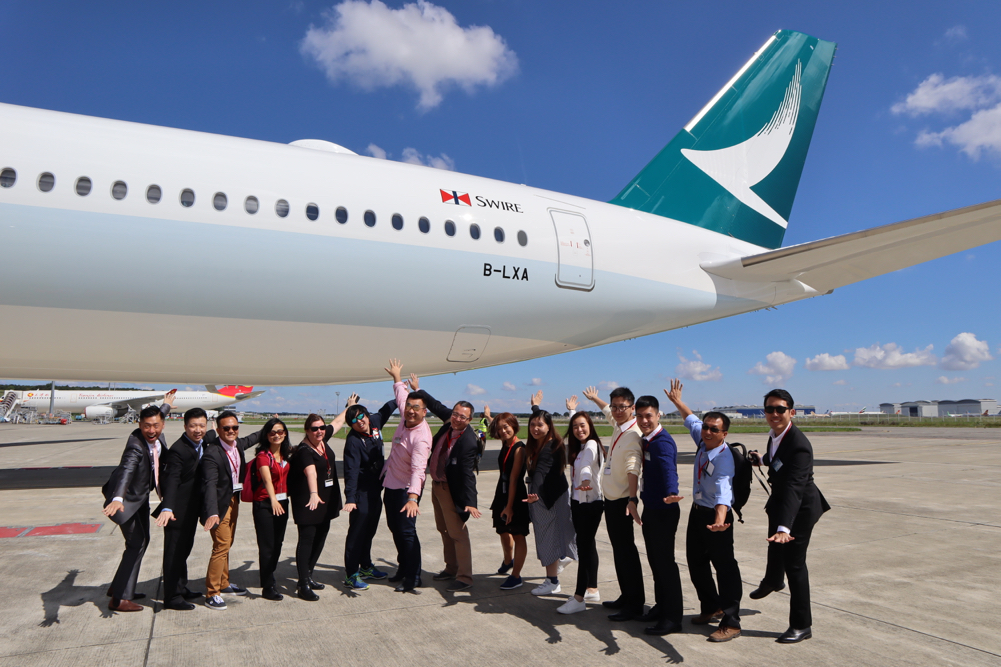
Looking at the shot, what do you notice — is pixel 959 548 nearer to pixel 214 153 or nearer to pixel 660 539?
pixel 660 539

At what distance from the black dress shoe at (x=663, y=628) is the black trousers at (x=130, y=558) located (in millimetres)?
3849

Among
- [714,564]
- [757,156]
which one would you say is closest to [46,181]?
[714,564]

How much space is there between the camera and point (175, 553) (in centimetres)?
462

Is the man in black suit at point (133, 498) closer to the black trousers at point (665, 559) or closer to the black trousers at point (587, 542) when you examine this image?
the black trousers at point (587, 542)

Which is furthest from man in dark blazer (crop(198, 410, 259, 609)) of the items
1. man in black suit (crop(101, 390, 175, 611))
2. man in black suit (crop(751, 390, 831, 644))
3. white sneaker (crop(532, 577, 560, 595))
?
man in black suit (crop(751, 390, 831, 644))

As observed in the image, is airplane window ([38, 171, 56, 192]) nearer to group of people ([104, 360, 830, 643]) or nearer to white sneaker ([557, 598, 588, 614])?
group of people ([104, 360, 830, 643])

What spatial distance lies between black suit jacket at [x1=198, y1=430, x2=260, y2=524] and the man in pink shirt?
4.40 feet

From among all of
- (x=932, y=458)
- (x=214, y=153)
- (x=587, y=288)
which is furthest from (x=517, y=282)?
(x=932, y=458)

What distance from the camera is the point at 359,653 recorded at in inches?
148

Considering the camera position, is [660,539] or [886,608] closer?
[660,539]

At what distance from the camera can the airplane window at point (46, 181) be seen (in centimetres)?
714

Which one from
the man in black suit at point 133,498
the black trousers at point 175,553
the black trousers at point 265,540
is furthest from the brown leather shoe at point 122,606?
the black trousers at point 265,540

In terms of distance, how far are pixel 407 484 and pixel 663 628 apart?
2.47m

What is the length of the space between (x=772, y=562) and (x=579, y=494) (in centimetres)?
149
